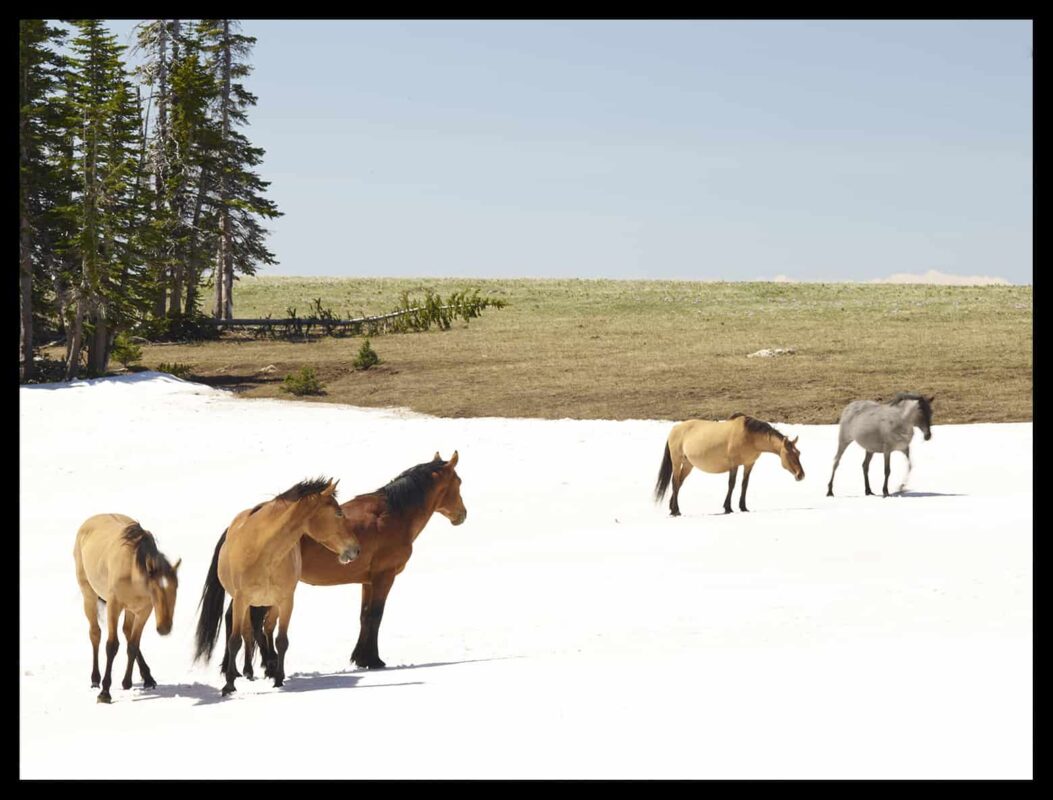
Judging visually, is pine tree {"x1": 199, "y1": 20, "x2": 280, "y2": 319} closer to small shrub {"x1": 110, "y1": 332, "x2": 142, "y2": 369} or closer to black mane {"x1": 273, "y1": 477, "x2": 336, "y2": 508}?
small shrub {"x1": 110, "y1": 332, "x2": 142, "y2": 369}

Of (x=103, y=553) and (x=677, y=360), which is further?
(x=677, y=360)

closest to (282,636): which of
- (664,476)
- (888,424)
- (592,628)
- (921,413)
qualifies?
(592,628)

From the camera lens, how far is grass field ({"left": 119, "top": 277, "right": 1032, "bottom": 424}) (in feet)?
110

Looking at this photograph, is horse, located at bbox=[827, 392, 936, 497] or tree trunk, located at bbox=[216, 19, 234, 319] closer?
horse, located at bbox=[827, 392, 936, 497]

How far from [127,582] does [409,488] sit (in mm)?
2671

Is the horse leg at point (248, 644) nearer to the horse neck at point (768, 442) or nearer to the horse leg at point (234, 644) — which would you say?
the horse leg at point (234, 644)

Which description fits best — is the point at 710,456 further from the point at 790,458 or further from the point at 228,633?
the point at 228,633

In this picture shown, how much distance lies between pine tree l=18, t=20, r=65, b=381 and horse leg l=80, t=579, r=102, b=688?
3383 cm

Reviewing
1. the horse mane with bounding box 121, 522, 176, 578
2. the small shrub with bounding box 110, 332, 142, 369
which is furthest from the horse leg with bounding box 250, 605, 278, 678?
the small shrub with bounding box 110, 332, 142, 369

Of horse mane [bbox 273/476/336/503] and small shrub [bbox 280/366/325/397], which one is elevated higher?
small shrub [bbox 280/366/325/397]

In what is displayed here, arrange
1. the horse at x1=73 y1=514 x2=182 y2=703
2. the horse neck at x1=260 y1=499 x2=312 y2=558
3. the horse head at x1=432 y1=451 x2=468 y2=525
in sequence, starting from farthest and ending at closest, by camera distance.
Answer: the horse head at x1=432 y1=451 x2=468 y2=525
the horse at x1=73 y1=514 x2=182 y2=703
the horse neck at x1=260 y1=499 x2=312 y2=558

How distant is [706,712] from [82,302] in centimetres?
3848

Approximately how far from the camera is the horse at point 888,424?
20.3m

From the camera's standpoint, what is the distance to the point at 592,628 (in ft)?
41.7
